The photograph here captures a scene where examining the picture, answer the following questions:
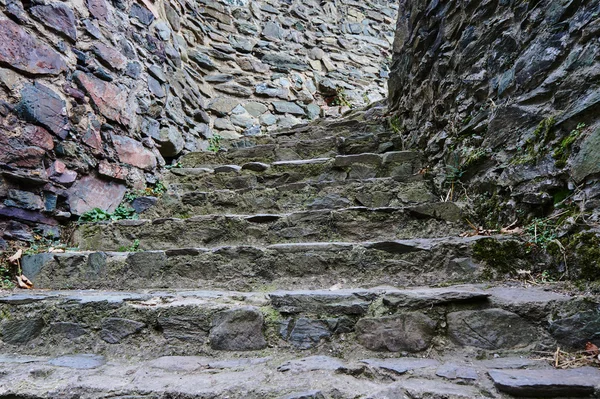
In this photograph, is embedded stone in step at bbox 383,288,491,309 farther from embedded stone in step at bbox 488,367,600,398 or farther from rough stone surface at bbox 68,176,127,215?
rough stone surface at bbox 68,176,127,215

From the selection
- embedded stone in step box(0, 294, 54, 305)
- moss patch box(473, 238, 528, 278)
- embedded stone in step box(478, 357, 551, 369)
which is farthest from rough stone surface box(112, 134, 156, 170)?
embedded stone in step box(478, 357, 551, 369)

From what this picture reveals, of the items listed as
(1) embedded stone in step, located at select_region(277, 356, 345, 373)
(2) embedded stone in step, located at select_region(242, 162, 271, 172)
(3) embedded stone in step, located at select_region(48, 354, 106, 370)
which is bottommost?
(3) embedded stone in step, located at select_region(48, 354, 106, 370)

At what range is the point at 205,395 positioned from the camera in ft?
3.44

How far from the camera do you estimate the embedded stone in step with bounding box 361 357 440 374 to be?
3.62ft

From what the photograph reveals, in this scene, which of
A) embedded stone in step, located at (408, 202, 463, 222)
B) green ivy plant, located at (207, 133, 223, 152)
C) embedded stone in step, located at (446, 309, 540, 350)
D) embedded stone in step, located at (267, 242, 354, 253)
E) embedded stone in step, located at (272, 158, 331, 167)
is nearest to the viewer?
embedded stone in step, located at (446, 309, 540, 350)

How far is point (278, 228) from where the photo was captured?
2.05 metres

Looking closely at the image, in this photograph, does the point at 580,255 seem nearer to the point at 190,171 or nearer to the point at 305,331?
the point at 305,331

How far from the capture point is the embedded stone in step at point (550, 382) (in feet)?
3.05

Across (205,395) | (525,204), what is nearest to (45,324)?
(205,395)

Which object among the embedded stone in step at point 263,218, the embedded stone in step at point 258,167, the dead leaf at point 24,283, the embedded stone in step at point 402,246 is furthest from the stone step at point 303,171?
the dead leaf at point 24,283

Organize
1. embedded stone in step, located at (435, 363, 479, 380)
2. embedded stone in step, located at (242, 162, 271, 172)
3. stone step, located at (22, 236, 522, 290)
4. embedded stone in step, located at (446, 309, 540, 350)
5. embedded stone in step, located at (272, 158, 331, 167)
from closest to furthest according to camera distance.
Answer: embedded stone in step, located at (435, 363, 479, 380)
embedded stone in step, located at (446, 309, 540, 350)
stone step, located at (22, 236, 522, 290)
embedded stone in step, located at (272, 158, 331, 167)
embedded stone in step, located at (242, 162, 271, 172)

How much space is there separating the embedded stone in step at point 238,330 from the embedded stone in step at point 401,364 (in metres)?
0.38

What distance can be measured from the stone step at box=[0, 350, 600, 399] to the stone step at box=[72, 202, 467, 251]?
0.82 meters

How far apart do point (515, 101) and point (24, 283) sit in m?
2.41
